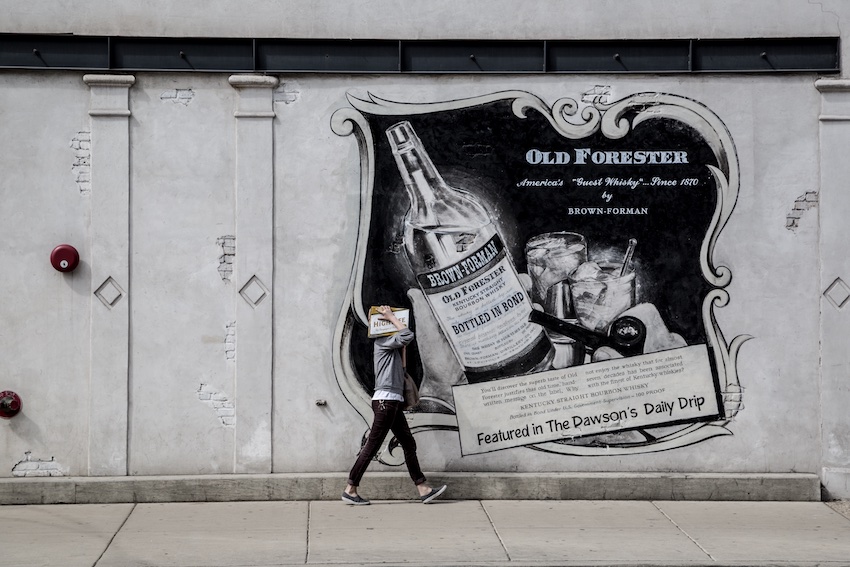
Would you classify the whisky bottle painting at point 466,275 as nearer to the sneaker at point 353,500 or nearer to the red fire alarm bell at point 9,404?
the sneaker at point 353,500

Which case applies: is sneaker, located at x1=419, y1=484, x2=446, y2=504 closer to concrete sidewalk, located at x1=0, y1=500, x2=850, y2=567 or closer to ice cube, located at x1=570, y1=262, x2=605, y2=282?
concrete sidewalk, located at x1=0, y1=500, x2=850, y2=567

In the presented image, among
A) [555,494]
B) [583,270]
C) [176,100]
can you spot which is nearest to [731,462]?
[555,494]

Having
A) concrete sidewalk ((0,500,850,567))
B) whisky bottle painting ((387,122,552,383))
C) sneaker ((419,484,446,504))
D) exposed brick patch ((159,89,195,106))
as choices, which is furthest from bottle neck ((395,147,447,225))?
concrete sidewalk ((0,500,850,567))

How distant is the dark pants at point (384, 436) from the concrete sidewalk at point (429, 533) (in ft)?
1.05

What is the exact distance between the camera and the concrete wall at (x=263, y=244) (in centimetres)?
927

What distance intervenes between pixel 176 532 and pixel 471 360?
3.03m

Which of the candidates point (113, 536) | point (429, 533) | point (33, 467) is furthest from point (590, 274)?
point (33, 467)

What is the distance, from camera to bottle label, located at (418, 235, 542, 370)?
9477mm

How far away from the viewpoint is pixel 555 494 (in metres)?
9.37

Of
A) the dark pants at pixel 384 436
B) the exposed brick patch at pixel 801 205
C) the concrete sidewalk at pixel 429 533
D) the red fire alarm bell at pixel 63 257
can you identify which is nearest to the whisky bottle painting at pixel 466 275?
the dark pants at pixel 384 436

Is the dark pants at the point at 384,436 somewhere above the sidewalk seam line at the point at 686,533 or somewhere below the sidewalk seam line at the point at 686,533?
above

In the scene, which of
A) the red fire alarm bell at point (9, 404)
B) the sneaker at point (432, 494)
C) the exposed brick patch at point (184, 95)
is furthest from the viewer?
Answer: the exposed brick patch at point (184, 95)

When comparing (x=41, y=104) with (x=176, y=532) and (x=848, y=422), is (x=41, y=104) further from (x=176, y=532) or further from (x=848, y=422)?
(x=848, y=422)

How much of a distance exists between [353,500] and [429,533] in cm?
105
